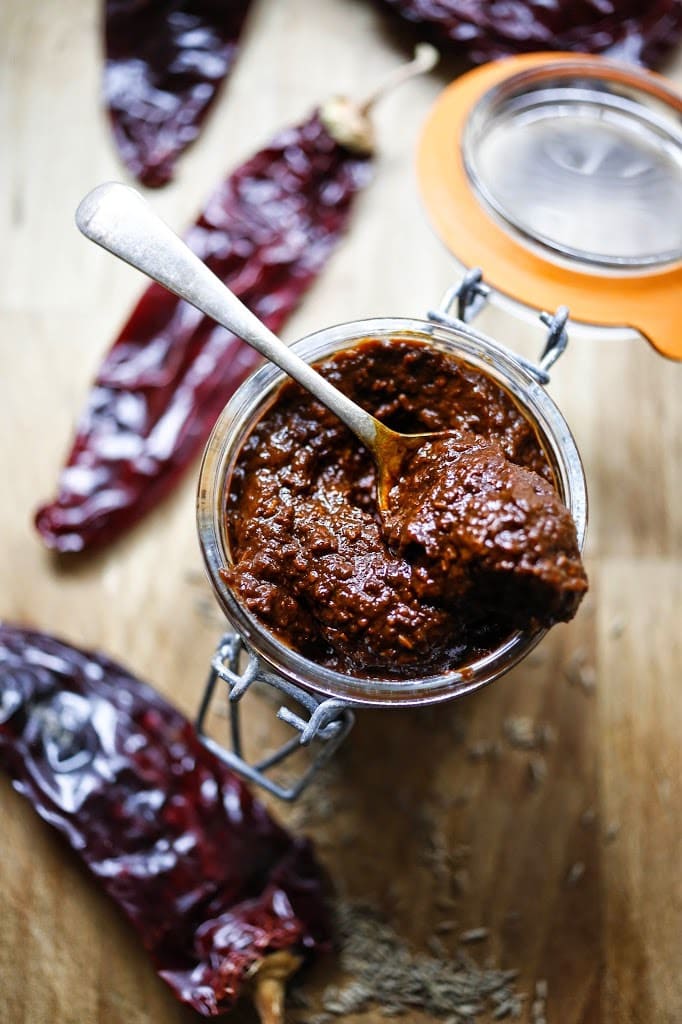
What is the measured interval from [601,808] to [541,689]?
254mm

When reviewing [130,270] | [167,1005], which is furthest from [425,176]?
[167,1005]

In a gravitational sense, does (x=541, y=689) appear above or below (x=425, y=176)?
below

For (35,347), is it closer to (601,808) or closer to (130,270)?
(130,270)

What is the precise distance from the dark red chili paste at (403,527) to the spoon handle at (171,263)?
11cm

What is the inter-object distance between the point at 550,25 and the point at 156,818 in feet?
6.12

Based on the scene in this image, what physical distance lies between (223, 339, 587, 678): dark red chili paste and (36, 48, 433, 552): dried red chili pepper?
1.96ft

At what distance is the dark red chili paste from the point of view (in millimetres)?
1158

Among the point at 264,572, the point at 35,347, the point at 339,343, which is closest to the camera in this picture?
the point at 264,572

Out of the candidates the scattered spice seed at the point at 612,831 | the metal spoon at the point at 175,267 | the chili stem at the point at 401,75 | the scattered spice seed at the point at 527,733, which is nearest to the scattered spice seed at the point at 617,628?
A: the scattered spice seed at the point at 527,733

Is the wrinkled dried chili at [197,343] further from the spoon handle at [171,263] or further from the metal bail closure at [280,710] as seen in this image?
the spoon handle at [171,263]

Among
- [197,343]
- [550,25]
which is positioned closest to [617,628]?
[197,343]

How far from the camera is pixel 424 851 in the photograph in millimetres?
1799

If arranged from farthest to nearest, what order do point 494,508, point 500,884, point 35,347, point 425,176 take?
point 35,347, point 500,884, point 425,176, point 494,508

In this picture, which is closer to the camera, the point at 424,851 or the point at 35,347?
the point at 424,851
